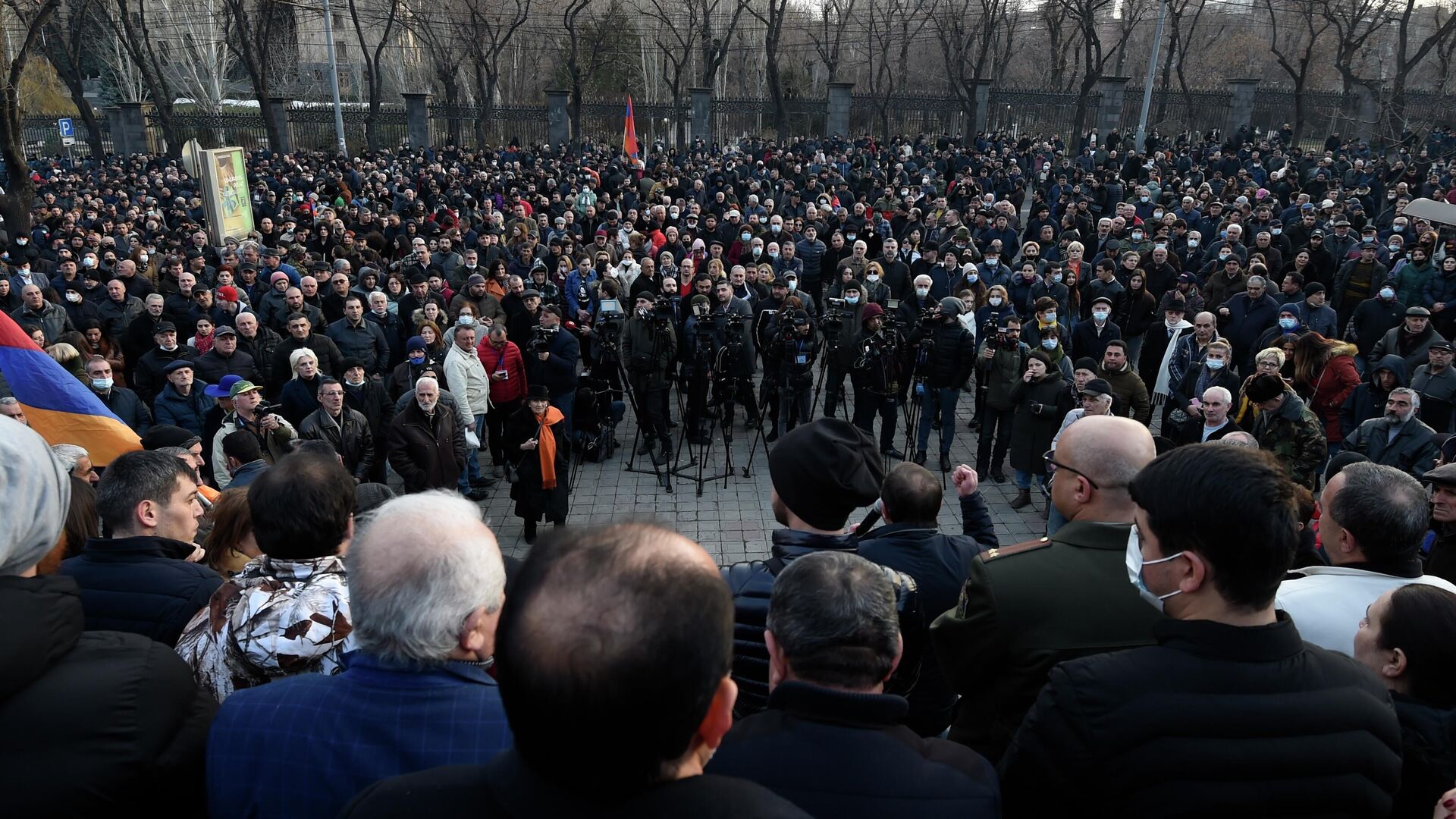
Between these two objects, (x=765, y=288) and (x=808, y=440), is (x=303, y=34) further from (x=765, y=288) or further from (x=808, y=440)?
(x=808, y=440)

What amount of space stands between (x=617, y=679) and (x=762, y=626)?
59.9 inches

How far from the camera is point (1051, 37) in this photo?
118ft

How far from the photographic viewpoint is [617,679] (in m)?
1.05

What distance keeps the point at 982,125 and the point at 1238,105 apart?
29.7 ft

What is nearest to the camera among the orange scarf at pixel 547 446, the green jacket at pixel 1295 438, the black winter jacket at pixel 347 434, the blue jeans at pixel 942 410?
the green jacket at pixel 1295 438

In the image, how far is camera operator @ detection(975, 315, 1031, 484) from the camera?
8.20 m

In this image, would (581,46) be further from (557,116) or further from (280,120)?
(280,120)

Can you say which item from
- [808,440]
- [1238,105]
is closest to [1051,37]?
[1238,105]

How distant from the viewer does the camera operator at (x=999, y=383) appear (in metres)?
8.20

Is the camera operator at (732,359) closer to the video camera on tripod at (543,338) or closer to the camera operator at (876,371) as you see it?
the camera operator at (876,371)

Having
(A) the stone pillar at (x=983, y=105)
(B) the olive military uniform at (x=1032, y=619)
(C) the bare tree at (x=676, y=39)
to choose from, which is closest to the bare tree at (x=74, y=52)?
(C) the bare tree at (x=676, y=39)

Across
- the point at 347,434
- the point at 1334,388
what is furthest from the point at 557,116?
the point at 1334,388

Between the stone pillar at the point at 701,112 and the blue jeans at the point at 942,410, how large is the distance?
87.0 feet

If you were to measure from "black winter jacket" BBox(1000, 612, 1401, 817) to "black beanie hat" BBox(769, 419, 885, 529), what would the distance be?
45.0 inches
